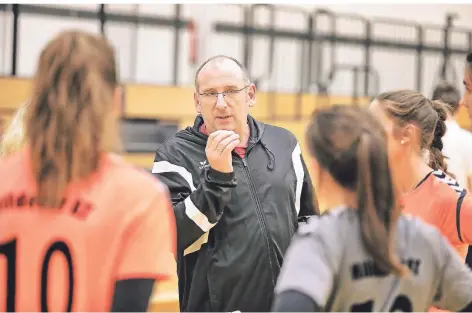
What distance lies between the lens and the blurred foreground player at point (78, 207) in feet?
4.50

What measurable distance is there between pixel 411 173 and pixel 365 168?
679 mm

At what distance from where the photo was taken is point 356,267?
1.42m

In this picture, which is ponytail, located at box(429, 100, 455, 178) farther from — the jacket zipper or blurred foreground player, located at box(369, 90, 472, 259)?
the jacket zipper

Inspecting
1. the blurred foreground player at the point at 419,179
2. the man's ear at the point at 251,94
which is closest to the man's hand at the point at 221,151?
the man's ear at the point at 251,94

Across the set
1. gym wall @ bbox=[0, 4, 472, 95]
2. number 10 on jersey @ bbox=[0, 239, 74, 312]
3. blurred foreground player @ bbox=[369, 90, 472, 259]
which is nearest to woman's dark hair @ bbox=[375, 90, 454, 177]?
blurred foreground player @ bbox=[369, 90, 472, 259]

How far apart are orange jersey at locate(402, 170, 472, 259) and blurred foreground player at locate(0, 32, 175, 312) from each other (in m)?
0.91

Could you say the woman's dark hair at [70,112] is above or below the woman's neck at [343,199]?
above

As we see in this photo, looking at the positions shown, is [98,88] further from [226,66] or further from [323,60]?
[323,60]

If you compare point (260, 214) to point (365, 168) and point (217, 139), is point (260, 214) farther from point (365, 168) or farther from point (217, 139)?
point (365, 168)

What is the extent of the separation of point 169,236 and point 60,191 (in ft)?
0.73

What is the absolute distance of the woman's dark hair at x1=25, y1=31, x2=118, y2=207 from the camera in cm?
138


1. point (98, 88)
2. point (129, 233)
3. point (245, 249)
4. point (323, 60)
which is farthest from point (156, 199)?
point (323, 60)

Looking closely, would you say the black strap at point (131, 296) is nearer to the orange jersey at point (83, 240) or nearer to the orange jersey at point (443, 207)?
the orange jersey at point (83, 240)

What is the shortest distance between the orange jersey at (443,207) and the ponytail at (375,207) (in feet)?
2.00
